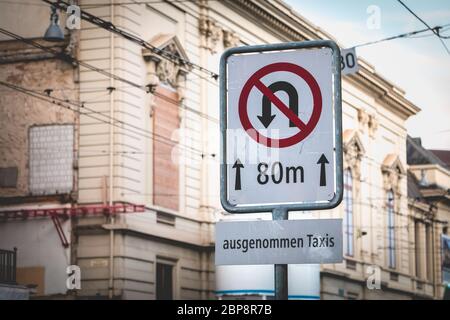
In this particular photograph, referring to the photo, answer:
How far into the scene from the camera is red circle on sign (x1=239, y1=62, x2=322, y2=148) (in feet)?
16.7

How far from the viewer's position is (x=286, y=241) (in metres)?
5.00

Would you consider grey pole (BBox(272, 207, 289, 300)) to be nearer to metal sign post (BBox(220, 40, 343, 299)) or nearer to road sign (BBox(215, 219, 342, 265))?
road sign (BBox(215, 219, 342, 265))

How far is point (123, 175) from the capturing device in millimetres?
29625

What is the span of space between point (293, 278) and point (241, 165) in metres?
25.7

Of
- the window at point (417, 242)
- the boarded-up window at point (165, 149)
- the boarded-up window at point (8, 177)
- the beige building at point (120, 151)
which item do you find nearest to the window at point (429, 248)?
the window at point (417, 242)

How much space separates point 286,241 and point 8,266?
870 inches

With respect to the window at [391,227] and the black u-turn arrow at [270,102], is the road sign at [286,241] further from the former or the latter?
the window at [391,227]

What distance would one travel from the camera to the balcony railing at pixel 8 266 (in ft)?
85.0

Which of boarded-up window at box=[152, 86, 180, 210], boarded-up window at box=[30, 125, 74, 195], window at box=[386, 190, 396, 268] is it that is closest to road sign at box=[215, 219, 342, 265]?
boarded-up window at box=[30, 125, 74, 195]

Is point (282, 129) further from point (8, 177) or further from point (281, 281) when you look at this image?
point (8, 177)

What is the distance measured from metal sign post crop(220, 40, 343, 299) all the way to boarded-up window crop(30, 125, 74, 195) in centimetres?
2470

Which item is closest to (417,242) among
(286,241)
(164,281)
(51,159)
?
(164,281)
